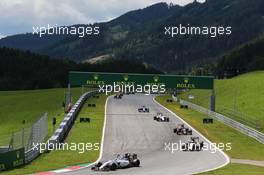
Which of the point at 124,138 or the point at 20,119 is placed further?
the point at 20,119

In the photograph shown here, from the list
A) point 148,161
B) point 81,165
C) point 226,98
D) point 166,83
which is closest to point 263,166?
point 148,161

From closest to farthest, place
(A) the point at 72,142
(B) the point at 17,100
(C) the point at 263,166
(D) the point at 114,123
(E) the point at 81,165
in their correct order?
(E) the point at 81,165 → (C) the point at 263,166 → (A) the point at 72,142 → (D) the point at 114,123 → (B) the point at 17,100

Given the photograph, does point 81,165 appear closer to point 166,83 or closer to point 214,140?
point 214,140

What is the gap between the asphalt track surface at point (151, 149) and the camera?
32.7 meters

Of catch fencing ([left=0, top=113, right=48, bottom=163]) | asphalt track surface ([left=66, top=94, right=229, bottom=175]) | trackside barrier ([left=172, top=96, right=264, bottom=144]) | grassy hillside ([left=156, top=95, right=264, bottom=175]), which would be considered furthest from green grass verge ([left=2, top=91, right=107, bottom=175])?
trackside barrier ([left=172, top=96, right=264, bottom=144])

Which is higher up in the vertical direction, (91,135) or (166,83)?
(166,83)

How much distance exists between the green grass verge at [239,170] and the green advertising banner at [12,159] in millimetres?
11523

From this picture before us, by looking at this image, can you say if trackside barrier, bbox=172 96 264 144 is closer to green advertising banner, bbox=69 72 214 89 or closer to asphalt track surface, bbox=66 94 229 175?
asphalt track surface, bbox=66 94 229 175

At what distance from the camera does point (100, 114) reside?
74.9 metres

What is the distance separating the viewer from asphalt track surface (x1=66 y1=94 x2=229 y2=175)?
3269 centimetres

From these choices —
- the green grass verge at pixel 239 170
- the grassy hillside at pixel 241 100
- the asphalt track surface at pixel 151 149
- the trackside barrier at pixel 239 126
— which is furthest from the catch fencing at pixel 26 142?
the grassy hillside at pixel 241 100

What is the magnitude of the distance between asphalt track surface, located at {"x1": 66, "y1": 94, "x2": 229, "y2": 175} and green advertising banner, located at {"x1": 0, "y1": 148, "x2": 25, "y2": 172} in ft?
13.4

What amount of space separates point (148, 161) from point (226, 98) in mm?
72017

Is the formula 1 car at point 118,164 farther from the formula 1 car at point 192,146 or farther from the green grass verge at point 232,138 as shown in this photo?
the green grass verge at point 232,138
